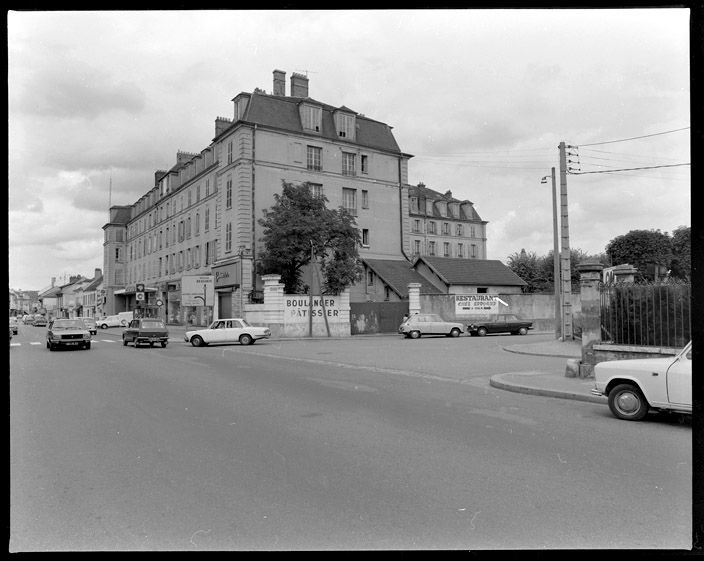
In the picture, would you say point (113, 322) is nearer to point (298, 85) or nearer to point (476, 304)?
point (298, 85)

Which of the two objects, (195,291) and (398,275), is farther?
(398,275)

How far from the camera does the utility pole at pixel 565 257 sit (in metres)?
22.2

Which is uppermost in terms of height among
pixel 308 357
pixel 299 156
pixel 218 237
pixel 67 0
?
pixel 299 156

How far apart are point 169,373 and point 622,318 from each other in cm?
1074

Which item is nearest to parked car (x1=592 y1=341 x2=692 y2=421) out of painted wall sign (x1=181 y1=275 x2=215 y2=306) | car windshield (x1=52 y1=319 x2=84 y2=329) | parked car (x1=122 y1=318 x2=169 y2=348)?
parked car (x1=122 y1=318 x2=169 y2=348)

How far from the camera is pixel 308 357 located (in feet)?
64.9

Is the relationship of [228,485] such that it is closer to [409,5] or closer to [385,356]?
[409,5]

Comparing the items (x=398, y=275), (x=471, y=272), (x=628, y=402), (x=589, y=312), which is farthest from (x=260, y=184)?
(x=628, y=402)

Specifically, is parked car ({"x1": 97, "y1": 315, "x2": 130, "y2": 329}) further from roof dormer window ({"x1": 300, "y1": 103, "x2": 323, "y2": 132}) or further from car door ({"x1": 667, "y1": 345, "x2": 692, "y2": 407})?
car door ({"x1": 667, "y1": 345, "x2": 692, "y2": 407})

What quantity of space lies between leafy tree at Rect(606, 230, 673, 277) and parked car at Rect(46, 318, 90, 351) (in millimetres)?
50351

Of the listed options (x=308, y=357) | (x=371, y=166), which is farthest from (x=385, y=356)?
(x=371, y=166)

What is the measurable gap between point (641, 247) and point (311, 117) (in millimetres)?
37991

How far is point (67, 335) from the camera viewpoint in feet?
77.7

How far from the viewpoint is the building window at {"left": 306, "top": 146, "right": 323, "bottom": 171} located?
42812 millimetres
